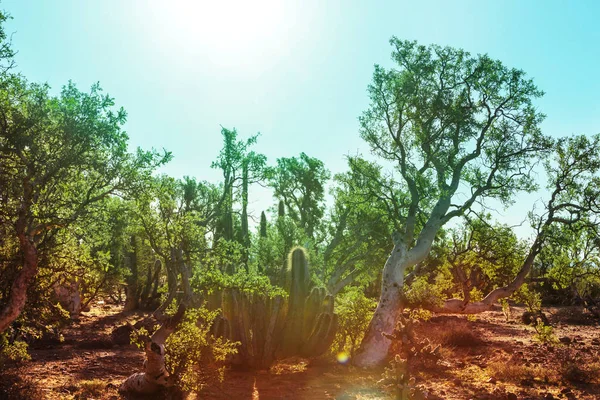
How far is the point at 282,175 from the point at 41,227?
19.9 meters

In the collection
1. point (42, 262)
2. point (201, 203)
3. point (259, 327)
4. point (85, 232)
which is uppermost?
point (201, 203)

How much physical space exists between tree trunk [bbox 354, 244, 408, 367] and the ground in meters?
0.56

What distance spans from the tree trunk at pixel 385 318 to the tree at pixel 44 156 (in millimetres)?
8148

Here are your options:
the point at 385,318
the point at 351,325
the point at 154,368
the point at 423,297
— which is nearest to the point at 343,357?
the point at 351,325

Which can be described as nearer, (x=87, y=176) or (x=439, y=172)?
(x=87, y=176)

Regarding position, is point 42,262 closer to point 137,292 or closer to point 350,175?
point 350,175

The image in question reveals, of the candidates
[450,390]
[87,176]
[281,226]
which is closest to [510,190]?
[450,390]

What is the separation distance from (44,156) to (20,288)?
8.05 feet

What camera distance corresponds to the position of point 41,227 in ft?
26.8

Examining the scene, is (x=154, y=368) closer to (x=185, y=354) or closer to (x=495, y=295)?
(x=185, y=354)

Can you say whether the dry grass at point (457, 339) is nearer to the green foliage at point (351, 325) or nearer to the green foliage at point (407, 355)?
the green foliage at point (407, 355)

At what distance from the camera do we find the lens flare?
42.4 ft

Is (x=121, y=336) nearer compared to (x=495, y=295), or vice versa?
(x=495, y=295)

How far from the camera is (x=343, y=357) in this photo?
1331cm
